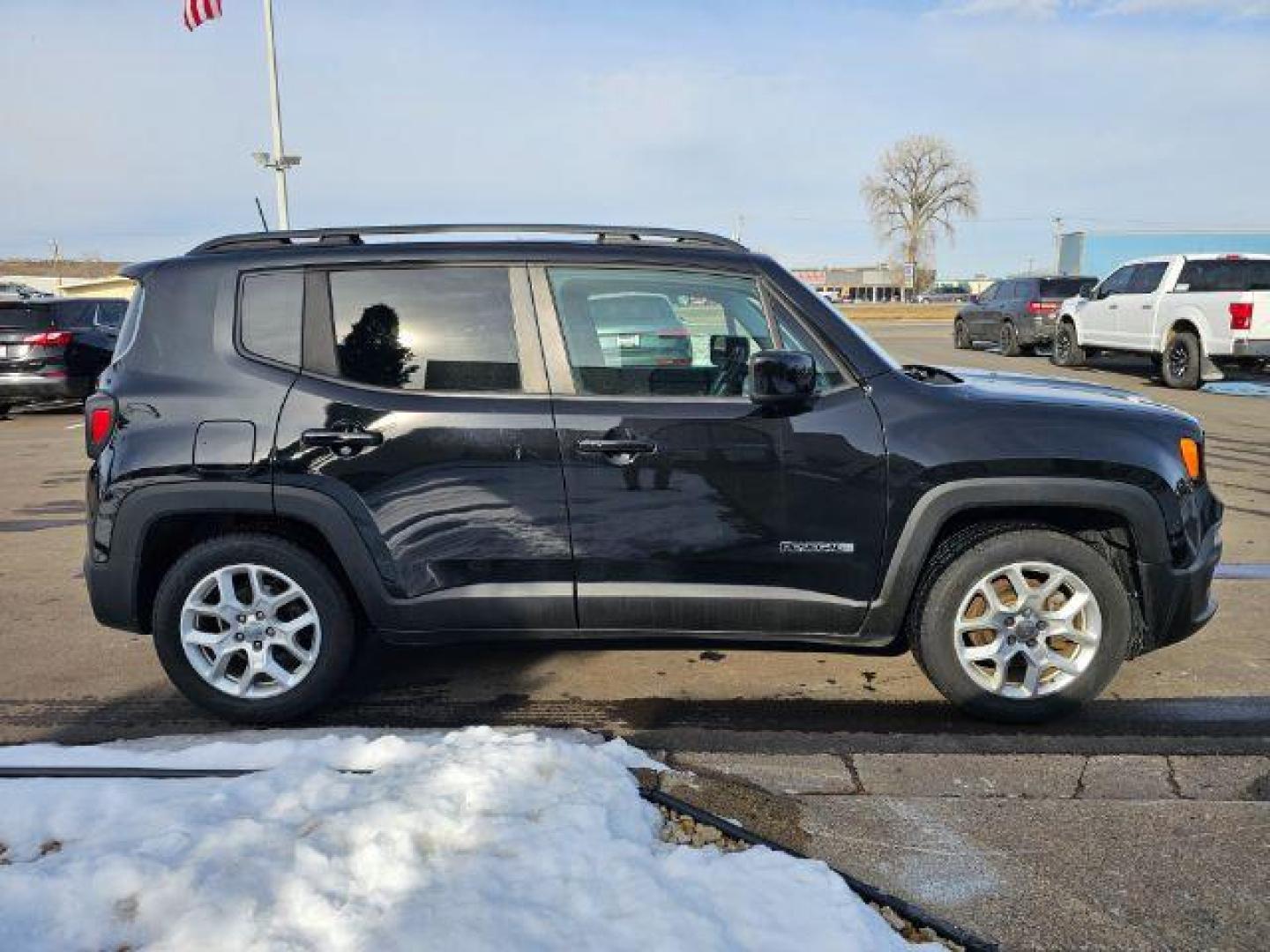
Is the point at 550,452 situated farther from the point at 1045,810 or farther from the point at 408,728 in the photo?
the point at 1045,810

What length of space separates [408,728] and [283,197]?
62.7ft

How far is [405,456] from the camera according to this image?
11.3 feet

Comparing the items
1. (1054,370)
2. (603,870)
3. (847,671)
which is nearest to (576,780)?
(603,870)

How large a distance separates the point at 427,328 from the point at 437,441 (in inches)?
17.5

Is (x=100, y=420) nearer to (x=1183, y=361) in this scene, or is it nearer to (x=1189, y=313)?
(x=1189, y=313)

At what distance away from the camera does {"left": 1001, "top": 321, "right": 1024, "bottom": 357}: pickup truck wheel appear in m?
19.6

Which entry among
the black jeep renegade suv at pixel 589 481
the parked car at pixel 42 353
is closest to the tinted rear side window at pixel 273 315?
the black jeep renegade suv at pixel 589 481

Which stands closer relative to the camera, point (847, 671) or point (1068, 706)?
point (1068, 706)

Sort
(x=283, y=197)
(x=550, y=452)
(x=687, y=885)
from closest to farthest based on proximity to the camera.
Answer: (x=687, y=885) < (x=550, y=452) < (x=283, y=197)

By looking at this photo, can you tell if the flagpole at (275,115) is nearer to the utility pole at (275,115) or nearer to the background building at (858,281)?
the utility pole at (275,115)

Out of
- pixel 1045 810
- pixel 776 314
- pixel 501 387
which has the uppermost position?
pixel 776 314

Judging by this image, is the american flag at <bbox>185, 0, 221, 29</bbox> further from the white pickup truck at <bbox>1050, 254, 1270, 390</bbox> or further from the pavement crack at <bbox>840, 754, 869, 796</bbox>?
the pavement crack at <bbox>840, 754, 869, 796</bbox>

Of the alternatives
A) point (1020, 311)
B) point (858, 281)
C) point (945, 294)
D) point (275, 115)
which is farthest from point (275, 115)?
point (858, 281)

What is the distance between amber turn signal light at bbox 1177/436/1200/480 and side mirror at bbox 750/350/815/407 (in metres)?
1.43
